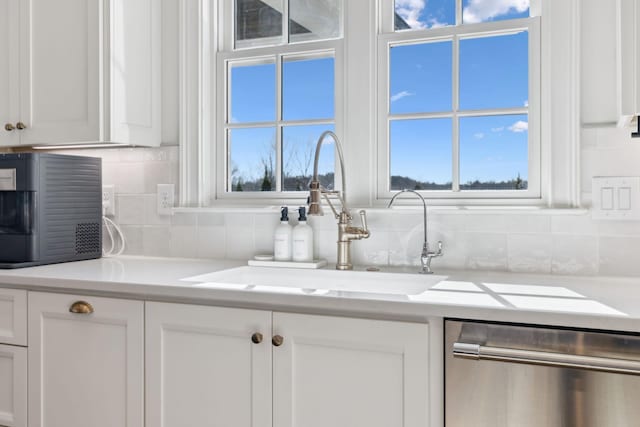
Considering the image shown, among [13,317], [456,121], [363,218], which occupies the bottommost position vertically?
[13,317]

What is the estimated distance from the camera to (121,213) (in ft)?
8.07

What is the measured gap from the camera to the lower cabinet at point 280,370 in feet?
4.39

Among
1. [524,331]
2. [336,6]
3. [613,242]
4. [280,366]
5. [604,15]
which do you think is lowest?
[280,366]

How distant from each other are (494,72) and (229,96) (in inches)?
43.5

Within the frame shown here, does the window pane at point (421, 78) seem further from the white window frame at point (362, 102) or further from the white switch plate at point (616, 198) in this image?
the white switch plate at point (616, 198)

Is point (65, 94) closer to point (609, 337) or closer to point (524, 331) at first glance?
point (524, 331)

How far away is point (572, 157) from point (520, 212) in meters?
0.24

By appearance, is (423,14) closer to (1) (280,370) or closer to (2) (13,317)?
(1) (280,370)

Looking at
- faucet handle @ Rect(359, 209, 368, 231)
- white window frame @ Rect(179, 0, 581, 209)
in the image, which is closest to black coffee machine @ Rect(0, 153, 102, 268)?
white window frame @ Rect(179, 0, 581, 209)

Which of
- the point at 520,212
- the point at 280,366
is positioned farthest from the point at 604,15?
the point at 280,366

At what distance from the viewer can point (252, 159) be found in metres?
2.35

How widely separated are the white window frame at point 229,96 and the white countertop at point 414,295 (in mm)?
447

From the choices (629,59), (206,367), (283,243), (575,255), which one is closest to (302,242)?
(283,243)

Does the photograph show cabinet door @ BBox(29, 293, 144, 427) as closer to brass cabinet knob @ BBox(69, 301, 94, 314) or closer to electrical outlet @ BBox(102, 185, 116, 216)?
brass cabinet knob @ BBox(69, 301, 94, 314)
